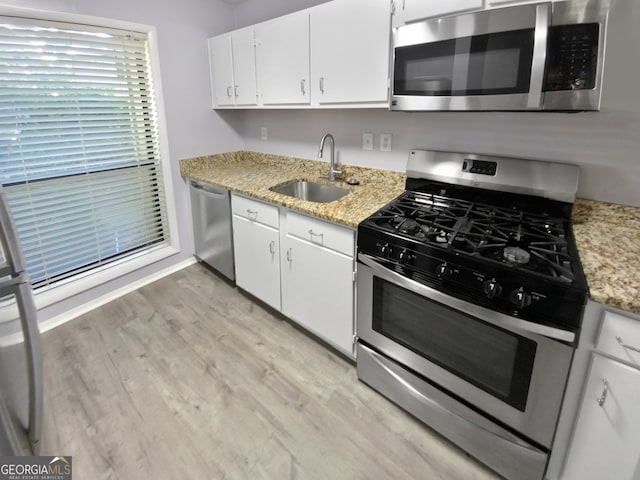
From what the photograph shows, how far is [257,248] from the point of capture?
2.41 meters

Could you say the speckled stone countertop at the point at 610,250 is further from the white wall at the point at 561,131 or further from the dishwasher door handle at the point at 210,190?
the dishwasher door handle at the point at 210,190

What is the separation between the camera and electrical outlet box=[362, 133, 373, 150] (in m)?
2.34

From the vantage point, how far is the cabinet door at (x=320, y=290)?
6.18ft

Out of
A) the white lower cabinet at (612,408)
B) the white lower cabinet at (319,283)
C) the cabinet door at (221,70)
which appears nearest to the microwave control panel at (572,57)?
the white lower cabinet at (612,408)

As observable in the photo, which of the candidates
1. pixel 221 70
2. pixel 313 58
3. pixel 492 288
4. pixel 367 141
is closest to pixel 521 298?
pixel 492 288

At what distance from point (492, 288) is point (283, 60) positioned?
197 centimetres

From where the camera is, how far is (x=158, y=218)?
3.05m

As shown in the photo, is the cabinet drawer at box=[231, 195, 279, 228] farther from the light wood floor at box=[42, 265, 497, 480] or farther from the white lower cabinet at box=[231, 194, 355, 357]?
the light wood floor at box=[42, 265, 497, 480]

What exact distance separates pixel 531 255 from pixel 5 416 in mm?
1911

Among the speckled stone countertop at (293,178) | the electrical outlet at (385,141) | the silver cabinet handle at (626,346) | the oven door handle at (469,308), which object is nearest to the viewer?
the silver cabinet handle at (626,346)

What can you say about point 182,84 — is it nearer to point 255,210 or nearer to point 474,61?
point 255,210

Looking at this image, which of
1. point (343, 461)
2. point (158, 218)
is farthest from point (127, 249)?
point (343, 461)

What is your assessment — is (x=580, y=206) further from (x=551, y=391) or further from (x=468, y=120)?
(x=551, y=391)

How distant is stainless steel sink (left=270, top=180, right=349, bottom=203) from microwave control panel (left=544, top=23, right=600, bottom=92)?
1.36 metres
